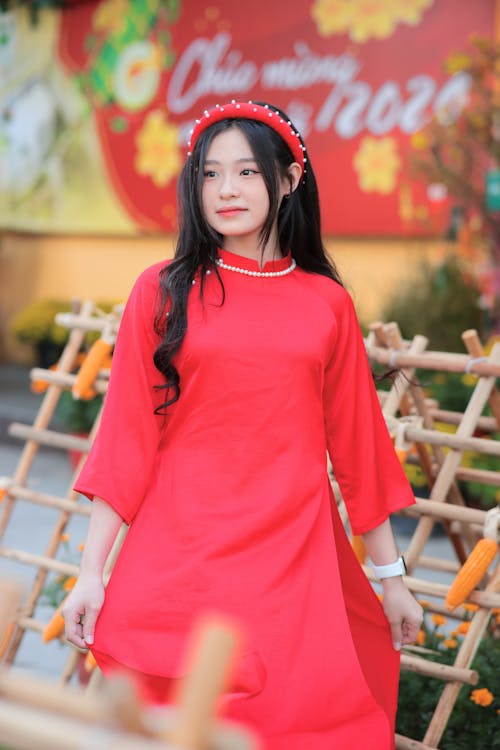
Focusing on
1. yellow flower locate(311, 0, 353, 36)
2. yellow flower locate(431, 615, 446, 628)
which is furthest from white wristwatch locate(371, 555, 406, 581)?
yellow flower locate(311, 0, 353, 36)

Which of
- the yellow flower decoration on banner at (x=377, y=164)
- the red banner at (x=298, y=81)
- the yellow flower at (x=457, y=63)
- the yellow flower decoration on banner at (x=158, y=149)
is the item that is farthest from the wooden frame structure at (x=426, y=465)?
the yellow flower decoration on banner at (x=158, y=149)

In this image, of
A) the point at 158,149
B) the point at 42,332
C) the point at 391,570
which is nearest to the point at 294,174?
the point at 391,570

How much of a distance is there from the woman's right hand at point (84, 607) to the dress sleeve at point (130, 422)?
0.44 ft

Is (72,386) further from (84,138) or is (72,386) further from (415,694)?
(84,138)

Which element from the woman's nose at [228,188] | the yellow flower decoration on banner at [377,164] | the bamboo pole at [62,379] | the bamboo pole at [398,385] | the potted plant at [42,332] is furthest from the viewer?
the potted plant at [42,332]

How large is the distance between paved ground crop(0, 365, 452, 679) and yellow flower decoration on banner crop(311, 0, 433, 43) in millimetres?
3435

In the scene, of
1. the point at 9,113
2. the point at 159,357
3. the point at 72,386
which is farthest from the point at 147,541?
the point at 9,113

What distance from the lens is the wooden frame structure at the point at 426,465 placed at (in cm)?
250

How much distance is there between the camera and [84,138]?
936cm

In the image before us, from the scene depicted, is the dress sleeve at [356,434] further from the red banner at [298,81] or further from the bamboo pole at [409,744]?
the red banner at [298,81]

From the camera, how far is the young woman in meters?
1.89

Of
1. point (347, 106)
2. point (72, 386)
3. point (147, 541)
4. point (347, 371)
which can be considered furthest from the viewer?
point (347, 106)

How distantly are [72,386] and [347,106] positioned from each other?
15.4 ft

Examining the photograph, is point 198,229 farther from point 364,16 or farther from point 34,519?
point 364,16
